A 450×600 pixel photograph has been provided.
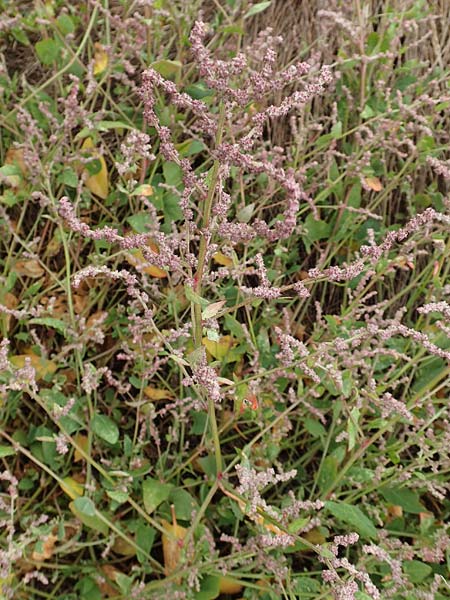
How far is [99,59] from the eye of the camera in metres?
1.42

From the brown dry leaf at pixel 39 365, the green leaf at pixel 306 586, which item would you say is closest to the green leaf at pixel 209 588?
the green leaf at pixel 306 586

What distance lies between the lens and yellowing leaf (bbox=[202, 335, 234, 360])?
1282 mm

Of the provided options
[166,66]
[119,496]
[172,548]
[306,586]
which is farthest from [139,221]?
[306,586]

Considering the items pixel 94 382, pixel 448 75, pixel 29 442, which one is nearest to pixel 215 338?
pixel 94 382

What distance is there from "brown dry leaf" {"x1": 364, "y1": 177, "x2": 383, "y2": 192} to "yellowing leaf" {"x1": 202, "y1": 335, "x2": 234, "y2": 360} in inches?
18.3

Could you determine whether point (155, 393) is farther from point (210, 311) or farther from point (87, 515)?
point (210, 311)

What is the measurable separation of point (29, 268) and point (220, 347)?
432 mm

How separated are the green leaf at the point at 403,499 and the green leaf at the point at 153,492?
1.41 ft

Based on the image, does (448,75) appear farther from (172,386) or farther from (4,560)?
(4,560)

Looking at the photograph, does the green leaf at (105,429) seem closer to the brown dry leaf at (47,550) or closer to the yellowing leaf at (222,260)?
the brown dry leaf at (47,550)

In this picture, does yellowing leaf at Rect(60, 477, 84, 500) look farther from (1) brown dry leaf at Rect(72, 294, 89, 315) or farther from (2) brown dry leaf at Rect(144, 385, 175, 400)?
(1) brown dry leaf at Rect(72, 294, 89, 315)

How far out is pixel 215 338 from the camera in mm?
849

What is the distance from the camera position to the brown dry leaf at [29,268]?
53.1 inches

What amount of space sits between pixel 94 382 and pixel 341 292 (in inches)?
25.1
